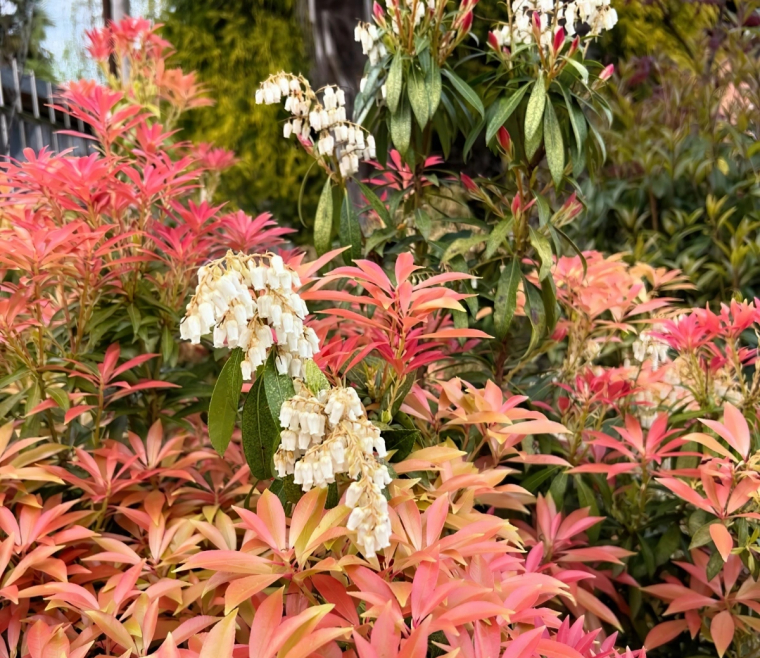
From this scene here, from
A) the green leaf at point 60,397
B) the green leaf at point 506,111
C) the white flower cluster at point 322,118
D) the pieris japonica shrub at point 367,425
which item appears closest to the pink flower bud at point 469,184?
the pieris japonica shrub at point 367,425

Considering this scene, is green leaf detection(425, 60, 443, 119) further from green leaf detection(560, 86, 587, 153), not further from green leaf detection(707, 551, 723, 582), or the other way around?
green leaf detection(707, 551, 723, 582)

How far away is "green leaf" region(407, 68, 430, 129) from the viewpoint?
3.84 ft

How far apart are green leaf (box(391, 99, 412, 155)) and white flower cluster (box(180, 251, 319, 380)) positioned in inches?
23.8

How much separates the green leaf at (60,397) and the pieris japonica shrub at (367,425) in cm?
1

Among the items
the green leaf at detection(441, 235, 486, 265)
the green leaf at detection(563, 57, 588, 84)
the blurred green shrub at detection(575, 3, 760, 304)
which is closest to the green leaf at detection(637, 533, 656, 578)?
the green leaf at detection(441, 235, 486, 265)

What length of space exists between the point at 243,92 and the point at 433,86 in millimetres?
1824

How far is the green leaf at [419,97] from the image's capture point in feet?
3.84

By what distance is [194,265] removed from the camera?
3.93ft

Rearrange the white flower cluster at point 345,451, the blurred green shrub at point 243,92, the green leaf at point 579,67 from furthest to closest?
the blurred green shrub at point 243,92
the green leaf at point 579,67
the white flower cluster at point 345,451

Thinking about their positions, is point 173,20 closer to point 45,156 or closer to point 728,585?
point 45,156

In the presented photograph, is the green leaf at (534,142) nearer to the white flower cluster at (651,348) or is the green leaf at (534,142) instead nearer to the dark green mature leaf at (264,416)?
the white flower cluster at (651,348)

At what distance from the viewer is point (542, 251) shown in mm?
1169

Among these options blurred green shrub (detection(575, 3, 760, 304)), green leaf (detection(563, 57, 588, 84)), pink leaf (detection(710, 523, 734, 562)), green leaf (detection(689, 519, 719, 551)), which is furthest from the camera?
blurred green shrub (detection(575, 3, 760, 304))

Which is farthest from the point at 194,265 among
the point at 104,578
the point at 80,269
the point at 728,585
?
the point at 728,585
